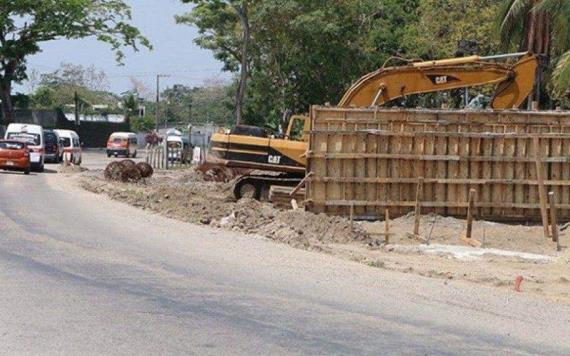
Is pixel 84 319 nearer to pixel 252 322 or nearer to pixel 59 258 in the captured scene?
pixel 252 322

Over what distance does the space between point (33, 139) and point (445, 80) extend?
85.9 ft

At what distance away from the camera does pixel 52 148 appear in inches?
2240

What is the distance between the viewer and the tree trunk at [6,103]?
70938 millimetres

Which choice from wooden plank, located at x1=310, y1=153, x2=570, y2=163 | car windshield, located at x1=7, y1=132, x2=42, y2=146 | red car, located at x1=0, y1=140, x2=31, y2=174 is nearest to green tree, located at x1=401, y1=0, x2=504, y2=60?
car windshield, located at x1=7, y1=132, x2=42, y2=146

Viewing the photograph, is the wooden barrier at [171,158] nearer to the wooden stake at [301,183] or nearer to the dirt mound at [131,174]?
the dirt mound at [131,174]

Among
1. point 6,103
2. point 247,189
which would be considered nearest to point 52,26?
point 6,103

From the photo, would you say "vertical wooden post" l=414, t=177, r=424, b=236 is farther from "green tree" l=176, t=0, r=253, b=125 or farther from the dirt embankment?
"green tree" l=176, t=0, r=253, b=125

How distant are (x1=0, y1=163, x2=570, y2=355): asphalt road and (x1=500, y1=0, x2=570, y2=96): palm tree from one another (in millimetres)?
16521

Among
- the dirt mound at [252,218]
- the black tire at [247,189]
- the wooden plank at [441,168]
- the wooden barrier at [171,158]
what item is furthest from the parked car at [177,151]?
the wooden plank at [441,168]

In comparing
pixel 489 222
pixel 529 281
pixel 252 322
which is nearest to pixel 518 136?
pixel 489 222

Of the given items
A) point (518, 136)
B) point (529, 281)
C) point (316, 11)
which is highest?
point (316, 11)

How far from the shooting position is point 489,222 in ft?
85.9

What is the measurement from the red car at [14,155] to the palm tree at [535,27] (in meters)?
20.5

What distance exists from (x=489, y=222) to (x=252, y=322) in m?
15.8
